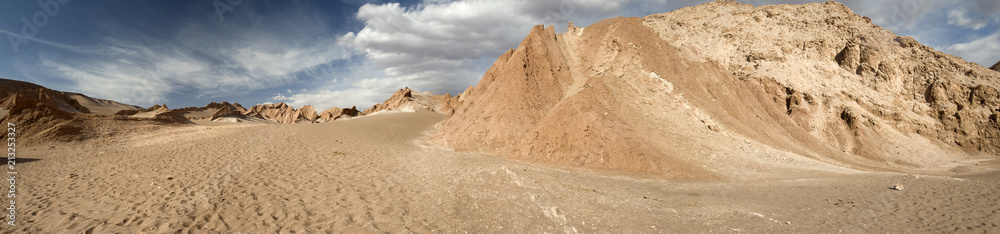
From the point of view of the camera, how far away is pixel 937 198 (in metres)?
8.04

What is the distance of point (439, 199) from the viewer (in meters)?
8.27

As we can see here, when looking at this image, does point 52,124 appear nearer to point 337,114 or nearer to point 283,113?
point 337,114

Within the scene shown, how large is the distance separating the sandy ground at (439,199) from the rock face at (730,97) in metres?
2.56

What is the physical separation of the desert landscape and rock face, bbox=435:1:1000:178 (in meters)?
0.12

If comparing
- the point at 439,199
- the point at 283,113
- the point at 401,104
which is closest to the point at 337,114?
the point at 401,104

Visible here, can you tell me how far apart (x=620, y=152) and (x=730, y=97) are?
39.1 ft

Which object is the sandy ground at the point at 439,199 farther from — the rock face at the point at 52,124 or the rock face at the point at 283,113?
the rock face at the point at 283,113

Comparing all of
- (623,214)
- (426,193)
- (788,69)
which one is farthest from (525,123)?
(788,69)

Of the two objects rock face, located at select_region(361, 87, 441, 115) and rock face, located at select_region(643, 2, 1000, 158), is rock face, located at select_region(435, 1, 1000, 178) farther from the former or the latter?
rock face, located at select_region(361, 87, 441, 115)

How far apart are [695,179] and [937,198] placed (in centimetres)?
512

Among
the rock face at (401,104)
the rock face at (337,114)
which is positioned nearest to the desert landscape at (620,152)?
the rock face at (401,104)

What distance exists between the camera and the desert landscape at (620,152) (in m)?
6.89

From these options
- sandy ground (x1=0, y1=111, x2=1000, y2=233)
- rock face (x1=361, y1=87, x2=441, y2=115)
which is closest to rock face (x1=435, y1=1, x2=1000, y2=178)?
sandy ground (x1=0, y1=111, x2=1000, y2=233)

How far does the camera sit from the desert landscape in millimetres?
6891
